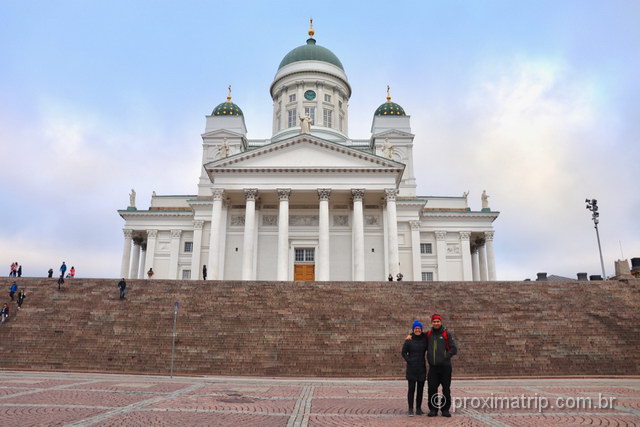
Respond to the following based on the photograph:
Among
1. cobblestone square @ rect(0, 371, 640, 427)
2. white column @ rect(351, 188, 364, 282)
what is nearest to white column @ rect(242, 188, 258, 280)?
white column @ rect(351, 188, 364, 282)

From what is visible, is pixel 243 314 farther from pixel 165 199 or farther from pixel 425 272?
pixel 165 199

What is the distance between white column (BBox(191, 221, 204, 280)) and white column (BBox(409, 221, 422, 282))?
19.4 m

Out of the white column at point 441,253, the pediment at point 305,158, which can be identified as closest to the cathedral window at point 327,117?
the pediment at point 305,158

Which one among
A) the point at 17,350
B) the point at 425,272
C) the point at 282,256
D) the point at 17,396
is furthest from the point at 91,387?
the point at 425,272

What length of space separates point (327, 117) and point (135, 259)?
26004 mm

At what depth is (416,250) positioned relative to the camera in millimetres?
43531

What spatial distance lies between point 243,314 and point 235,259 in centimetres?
1759

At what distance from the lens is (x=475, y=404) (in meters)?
9.20

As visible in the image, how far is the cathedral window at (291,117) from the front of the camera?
174 ft

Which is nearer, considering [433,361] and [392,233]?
[433,361]

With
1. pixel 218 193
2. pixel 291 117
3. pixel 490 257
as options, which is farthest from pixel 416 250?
pixel 291 117

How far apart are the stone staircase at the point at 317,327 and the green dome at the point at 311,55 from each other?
38.5m

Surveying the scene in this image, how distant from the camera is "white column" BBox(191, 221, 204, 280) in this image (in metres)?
40.9
